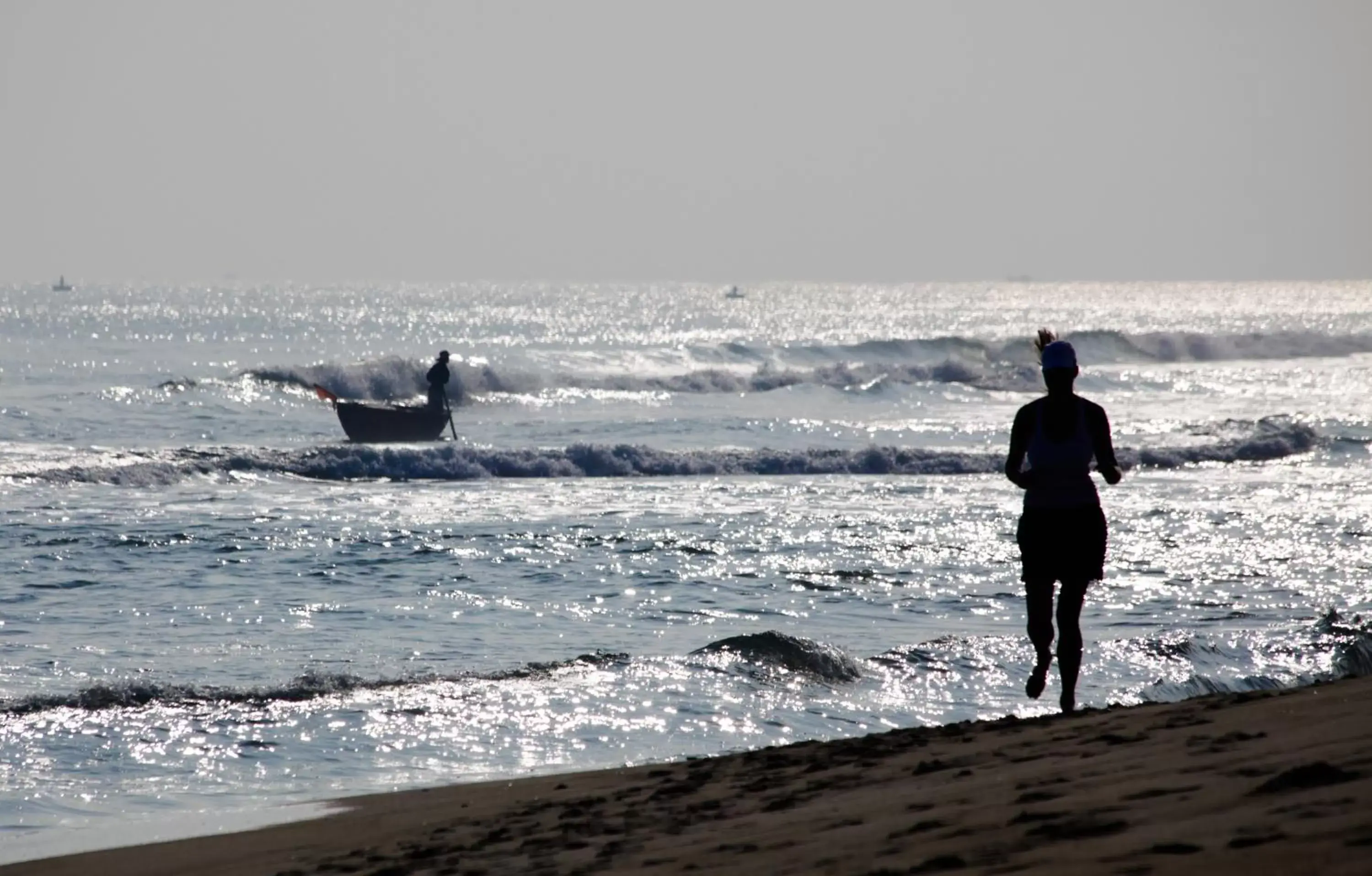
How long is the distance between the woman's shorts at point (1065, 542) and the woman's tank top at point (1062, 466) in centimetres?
5

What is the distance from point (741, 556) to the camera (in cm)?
1753

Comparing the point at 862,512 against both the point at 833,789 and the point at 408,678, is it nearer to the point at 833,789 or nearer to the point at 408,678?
the point at 408,678

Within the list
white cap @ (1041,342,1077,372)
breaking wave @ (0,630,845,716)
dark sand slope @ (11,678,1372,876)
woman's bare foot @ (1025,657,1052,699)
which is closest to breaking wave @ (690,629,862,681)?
breaking wave @ (0,630,845,716)

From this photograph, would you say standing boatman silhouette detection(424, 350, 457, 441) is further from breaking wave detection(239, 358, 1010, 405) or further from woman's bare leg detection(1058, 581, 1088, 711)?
woman's bare leg detection(1058, 581, 1088, 711)

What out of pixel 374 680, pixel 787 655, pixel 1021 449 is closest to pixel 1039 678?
pixel 1021 449

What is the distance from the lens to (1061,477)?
708cm

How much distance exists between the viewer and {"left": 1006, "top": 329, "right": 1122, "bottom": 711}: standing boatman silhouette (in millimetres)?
7066

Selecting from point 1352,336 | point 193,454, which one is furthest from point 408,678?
point 1352,336

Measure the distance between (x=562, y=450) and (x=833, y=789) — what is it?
25073 millimetres

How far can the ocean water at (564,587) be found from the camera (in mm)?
9391

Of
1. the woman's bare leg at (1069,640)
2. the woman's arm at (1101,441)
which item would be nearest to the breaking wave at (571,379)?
the woman's bare leg at (1069,640)

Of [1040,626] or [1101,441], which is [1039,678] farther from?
[1101,441]

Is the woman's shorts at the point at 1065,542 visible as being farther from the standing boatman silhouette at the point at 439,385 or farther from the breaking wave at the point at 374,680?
the standing boatman silhouette at the point at 439,385

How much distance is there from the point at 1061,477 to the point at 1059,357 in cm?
52
